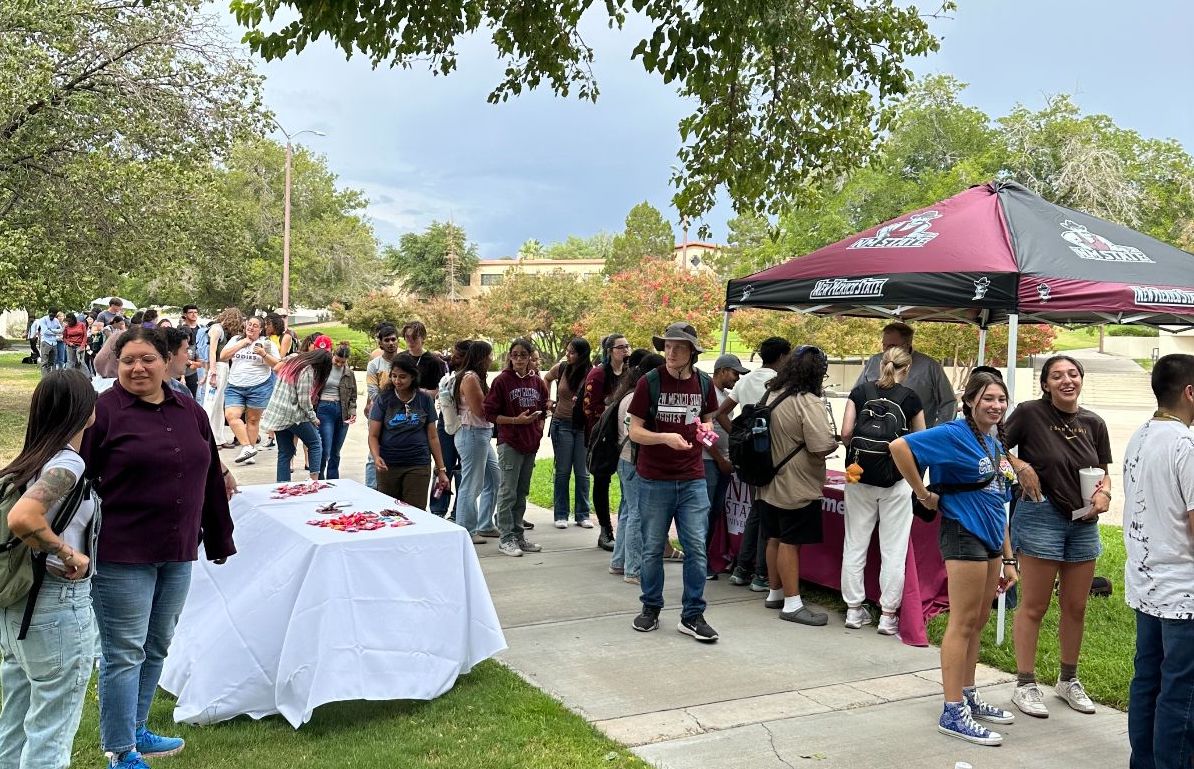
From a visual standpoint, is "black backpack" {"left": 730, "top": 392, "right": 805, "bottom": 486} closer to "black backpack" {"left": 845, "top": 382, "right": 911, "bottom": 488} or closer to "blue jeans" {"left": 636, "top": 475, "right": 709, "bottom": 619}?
"black backpack" {"left": 845, "top": 382, "right": 911, "bottom": 488}

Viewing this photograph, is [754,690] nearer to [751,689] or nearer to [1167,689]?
[751,689]

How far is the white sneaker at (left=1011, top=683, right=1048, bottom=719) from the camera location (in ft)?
16.5

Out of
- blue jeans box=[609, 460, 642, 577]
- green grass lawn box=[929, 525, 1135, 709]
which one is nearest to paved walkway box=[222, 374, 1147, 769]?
green grass lawn box=[929, 525, 1135, 709]

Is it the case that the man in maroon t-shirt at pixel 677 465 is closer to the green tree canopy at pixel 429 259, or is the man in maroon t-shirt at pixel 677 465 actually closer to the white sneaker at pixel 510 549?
the white sneaker at pixel 510 549

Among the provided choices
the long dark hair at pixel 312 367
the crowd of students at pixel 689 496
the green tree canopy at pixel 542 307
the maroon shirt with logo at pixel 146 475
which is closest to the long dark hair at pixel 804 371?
the crowd of students at pixel 689 496

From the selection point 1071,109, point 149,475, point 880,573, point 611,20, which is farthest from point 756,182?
point 1071,109

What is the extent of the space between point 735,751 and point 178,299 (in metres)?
62.3

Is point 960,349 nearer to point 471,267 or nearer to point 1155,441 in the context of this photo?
point 1155,441

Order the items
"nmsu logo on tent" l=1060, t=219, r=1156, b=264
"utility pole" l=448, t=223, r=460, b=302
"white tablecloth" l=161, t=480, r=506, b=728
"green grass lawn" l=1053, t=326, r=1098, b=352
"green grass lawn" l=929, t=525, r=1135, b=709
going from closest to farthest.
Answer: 1. "white tablecloth" l=161, t=480, r=506, b=728
2. "green grass lawn" l=929, t=525, r=1135, b=709
3. "nmsu logo on tent" l=1060, t=219, r=1156, b=264
4. "green grass lawn" l=1053, t=326, r=1098, b=352
5. "utility pole" l=448, t=223, r=460, b=302

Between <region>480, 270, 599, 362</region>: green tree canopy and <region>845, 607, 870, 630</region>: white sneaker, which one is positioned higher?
<region>480, 270, 599, 362</region>: green tree canopy

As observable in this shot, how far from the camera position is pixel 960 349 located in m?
32.0

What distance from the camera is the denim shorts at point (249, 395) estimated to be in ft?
39.6

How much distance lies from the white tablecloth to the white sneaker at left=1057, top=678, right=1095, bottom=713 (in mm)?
3040

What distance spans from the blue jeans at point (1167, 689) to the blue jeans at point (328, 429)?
8.10 m
